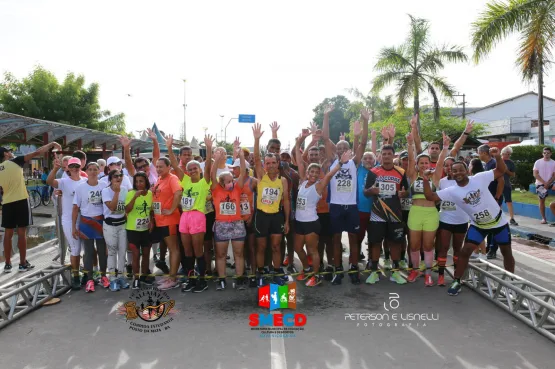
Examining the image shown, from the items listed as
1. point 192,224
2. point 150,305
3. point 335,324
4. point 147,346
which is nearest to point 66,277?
point 150,305

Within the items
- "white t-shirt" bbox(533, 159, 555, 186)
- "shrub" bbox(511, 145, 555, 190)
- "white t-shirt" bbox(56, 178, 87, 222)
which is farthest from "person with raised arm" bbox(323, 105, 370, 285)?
"shrub" bbox(511, 145, 555, 190)

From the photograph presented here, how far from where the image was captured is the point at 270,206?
18.6ft

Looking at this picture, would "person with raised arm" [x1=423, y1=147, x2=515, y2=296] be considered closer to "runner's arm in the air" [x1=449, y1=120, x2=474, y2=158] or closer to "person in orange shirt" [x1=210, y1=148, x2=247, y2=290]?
"runner's arm in the air" [x1=449, y1=120, x2=474, y2=158]

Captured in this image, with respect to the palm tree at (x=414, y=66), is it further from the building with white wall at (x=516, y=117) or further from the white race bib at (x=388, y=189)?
the building with white wall at (x=516, y=117)

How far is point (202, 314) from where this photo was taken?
4812mm

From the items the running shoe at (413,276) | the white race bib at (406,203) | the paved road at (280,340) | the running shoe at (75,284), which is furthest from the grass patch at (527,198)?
the running shoe at (75,284)

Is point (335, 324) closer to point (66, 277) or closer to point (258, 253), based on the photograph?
point (258, 253)

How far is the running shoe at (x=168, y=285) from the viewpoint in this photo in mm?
5761

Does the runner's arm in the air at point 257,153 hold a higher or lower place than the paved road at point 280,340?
higher

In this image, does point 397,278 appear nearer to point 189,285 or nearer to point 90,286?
point 189,285

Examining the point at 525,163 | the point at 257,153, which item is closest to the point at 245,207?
the point at 257,153

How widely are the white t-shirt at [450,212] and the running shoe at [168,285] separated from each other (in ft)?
13.3

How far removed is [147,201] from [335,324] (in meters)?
3.13

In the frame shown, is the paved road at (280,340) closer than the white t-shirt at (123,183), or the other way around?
the paved road at (280,340)
